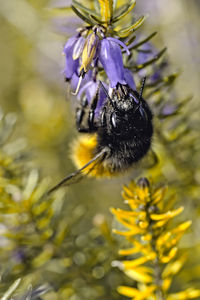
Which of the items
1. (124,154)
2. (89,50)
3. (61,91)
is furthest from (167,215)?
(61,91)

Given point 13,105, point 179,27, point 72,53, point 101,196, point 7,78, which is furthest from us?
point 7,78

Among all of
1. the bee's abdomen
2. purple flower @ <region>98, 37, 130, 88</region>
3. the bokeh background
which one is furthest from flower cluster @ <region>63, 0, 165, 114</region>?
the bokeh background

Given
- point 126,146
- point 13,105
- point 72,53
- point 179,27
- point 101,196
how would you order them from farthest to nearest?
point 13,105 → point 179,27 → point 101,196 → point 126,146 → point 72,53

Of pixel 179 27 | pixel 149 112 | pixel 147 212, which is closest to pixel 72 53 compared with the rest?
pixel 149 112

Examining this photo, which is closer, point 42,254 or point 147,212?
point 147,212

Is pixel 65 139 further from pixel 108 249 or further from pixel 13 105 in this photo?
pixel 108 249

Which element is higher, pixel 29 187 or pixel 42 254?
pixel 29 187

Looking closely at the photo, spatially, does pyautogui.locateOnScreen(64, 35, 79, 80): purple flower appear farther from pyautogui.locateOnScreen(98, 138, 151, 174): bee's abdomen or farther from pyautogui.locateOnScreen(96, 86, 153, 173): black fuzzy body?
pyautogui.locateOnScreen(98, 138, 151, 174): bee's abdomen
